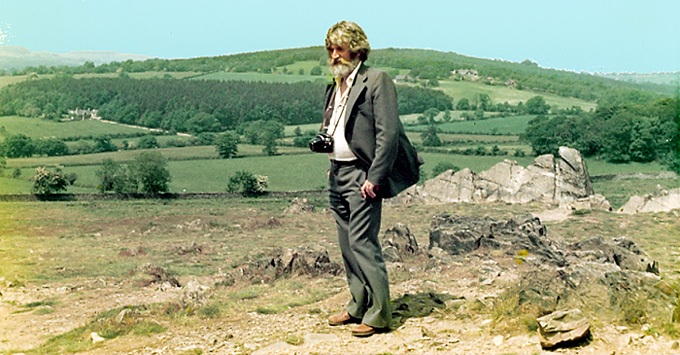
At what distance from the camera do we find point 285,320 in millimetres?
7305

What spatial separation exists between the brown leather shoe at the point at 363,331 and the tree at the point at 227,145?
1903 cm

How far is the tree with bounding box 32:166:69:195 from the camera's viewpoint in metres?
19.2

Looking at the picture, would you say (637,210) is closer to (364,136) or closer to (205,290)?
(205,290)

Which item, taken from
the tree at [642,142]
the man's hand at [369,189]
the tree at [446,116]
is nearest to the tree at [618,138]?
the tree at [642,142]

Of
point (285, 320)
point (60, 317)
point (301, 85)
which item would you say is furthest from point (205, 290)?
point (301, 85)

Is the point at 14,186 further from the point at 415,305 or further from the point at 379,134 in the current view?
the point at 379,134

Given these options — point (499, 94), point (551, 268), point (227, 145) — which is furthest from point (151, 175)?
point (499, 94)

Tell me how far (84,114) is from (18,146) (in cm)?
429

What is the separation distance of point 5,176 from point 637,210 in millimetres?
16771

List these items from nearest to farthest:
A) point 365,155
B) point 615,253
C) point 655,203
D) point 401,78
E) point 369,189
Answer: point 369,189
point 365,155
point 615,253
point 655,203
point 401,78

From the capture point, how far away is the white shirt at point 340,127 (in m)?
6.23

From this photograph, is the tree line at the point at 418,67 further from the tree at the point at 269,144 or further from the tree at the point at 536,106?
the tree at the point at 269,144

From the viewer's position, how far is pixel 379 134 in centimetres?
605

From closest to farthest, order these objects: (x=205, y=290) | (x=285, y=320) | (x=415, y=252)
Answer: (x=285, y=320) → (x=205, y=290) → (x=415, y=252)
